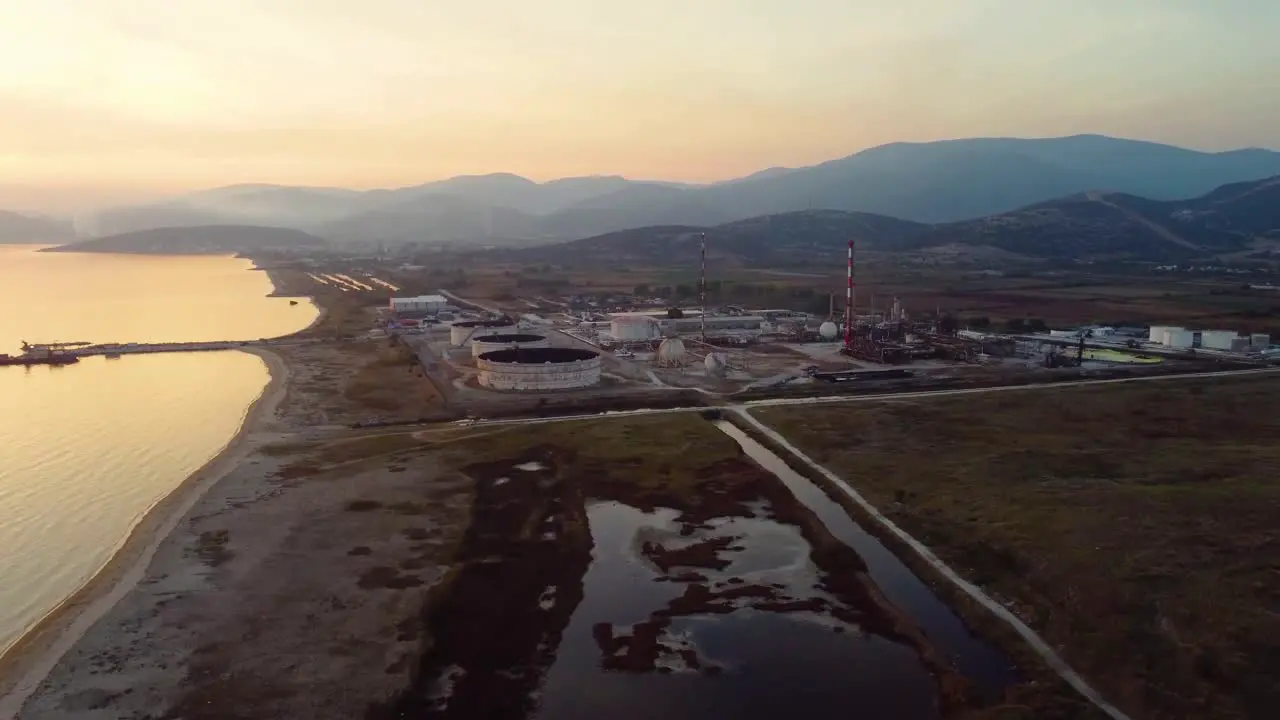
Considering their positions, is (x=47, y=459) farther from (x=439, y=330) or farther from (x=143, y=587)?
(x=439, y=330)

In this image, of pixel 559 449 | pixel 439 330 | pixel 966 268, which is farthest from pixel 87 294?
pixel 966 268

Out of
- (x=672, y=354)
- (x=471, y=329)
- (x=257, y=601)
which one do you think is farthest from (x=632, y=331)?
(x=257, y=601)

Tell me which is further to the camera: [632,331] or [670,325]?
[670,325]

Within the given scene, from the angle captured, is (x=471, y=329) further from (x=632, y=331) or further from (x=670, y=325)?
(x=670, y=325)

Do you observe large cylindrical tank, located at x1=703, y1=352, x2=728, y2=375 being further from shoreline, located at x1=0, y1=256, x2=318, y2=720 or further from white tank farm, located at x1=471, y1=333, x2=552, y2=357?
shoreline, located at x1=0, y1=256, x2=318, y2=720

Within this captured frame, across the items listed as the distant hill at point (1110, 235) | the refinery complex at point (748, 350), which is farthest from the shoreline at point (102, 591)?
the distant hill at point (1110, 235)

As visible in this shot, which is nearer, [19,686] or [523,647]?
[19,686]

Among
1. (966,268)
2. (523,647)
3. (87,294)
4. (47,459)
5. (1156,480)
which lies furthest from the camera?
(966,268)
